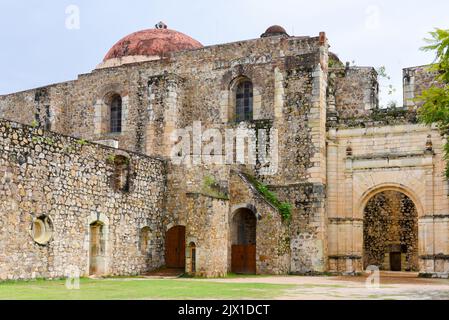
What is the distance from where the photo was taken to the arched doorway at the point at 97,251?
23.7m

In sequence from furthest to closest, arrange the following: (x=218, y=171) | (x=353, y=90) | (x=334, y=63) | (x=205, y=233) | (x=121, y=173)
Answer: (x=334, y=63) → (x=353, y=90) → (x=218, y=171) → (x=121, y=173) → (x=205, y=233)

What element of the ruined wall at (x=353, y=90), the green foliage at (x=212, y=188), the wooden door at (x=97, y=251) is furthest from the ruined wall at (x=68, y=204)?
the ruined wall at (x=353, y=90)

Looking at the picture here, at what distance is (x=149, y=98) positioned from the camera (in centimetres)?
3052

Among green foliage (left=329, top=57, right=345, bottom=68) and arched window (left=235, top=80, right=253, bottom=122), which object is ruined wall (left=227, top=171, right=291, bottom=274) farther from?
green foliage (left=329, top=57, right=345, bottom=68)

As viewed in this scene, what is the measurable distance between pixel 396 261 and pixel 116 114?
14555 millimetres

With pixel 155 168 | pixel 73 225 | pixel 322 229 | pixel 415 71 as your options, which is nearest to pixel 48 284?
pixel 73 225

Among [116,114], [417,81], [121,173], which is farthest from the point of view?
[116,114]

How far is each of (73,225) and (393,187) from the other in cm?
1160

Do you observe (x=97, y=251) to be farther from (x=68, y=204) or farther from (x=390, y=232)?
(x=390, y=232)

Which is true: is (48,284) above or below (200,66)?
below

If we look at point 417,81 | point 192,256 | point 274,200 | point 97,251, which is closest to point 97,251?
point 97,251

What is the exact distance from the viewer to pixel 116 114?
106 feet

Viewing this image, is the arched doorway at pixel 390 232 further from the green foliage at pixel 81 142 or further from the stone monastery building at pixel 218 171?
the green foliage at pixel 81 142
